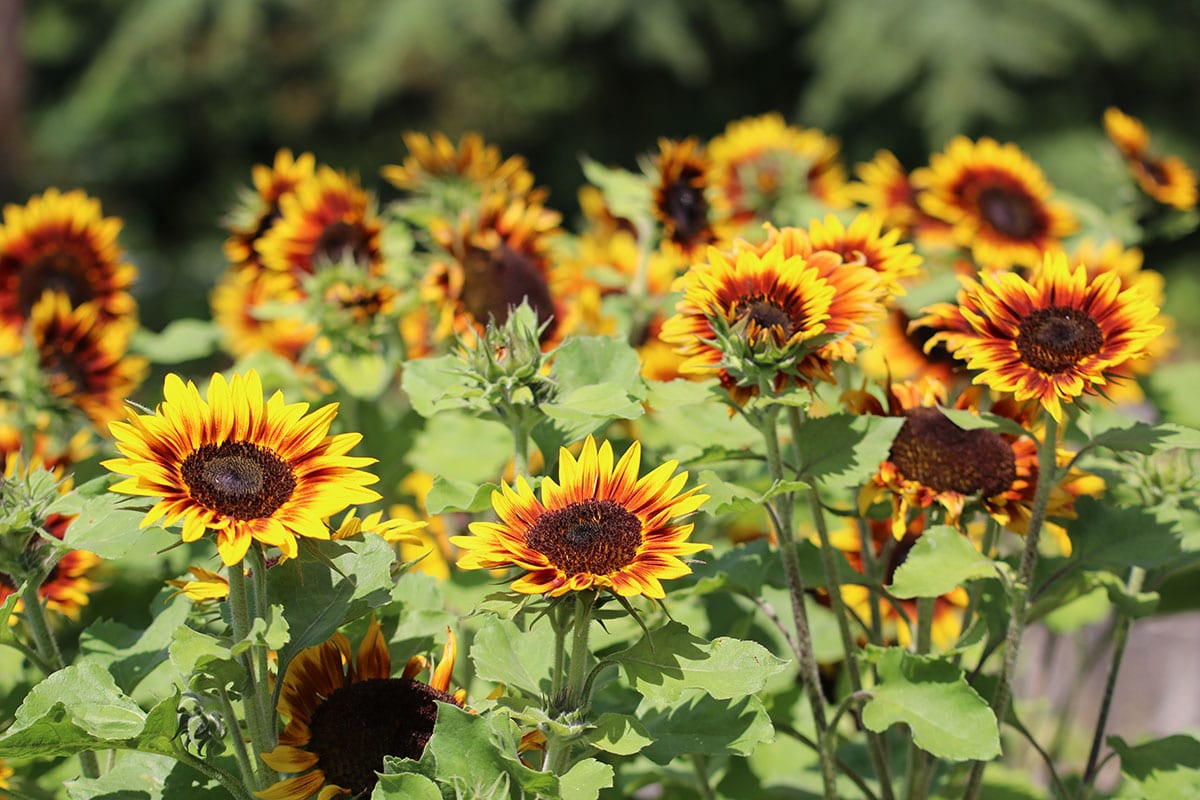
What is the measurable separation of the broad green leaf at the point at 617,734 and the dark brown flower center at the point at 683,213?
2.60 ft

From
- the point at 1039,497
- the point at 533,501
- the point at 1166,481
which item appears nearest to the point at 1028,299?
the point at 1039,497

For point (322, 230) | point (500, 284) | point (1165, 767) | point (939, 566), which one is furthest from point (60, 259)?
point (1165, 767)

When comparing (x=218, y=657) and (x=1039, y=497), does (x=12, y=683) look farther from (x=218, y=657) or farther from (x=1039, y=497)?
(x=1039, y=497)

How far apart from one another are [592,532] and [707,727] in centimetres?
19

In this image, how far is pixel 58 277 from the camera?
1.61m

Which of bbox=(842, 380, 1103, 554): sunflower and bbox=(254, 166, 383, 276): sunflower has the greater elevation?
bbox=(254, 166, 383, 276): sunflower

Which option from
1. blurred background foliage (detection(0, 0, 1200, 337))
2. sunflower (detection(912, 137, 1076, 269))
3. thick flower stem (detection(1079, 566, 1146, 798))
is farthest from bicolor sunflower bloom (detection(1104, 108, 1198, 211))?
blurred background foliage (detection(0, 0, 1200, 337))

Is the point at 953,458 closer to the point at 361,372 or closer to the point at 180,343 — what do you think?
the point at 361,372

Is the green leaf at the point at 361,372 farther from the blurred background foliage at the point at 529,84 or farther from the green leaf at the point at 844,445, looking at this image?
the blurred background foliage at the point at 529,84

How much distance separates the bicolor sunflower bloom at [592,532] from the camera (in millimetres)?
723

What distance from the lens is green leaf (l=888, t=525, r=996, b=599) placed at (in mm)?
878

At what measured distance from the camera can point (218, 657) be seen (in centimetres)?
73

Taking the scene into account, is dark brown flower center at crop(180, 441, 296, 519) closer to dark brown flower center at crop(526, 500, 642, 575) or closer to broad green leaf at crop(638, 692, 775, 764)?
dark brown flower center at crop(526, 500, 642, 575)

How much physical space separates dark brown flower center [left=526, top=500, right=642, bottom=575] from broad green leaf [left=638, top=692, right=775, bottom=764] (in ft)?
0.41
